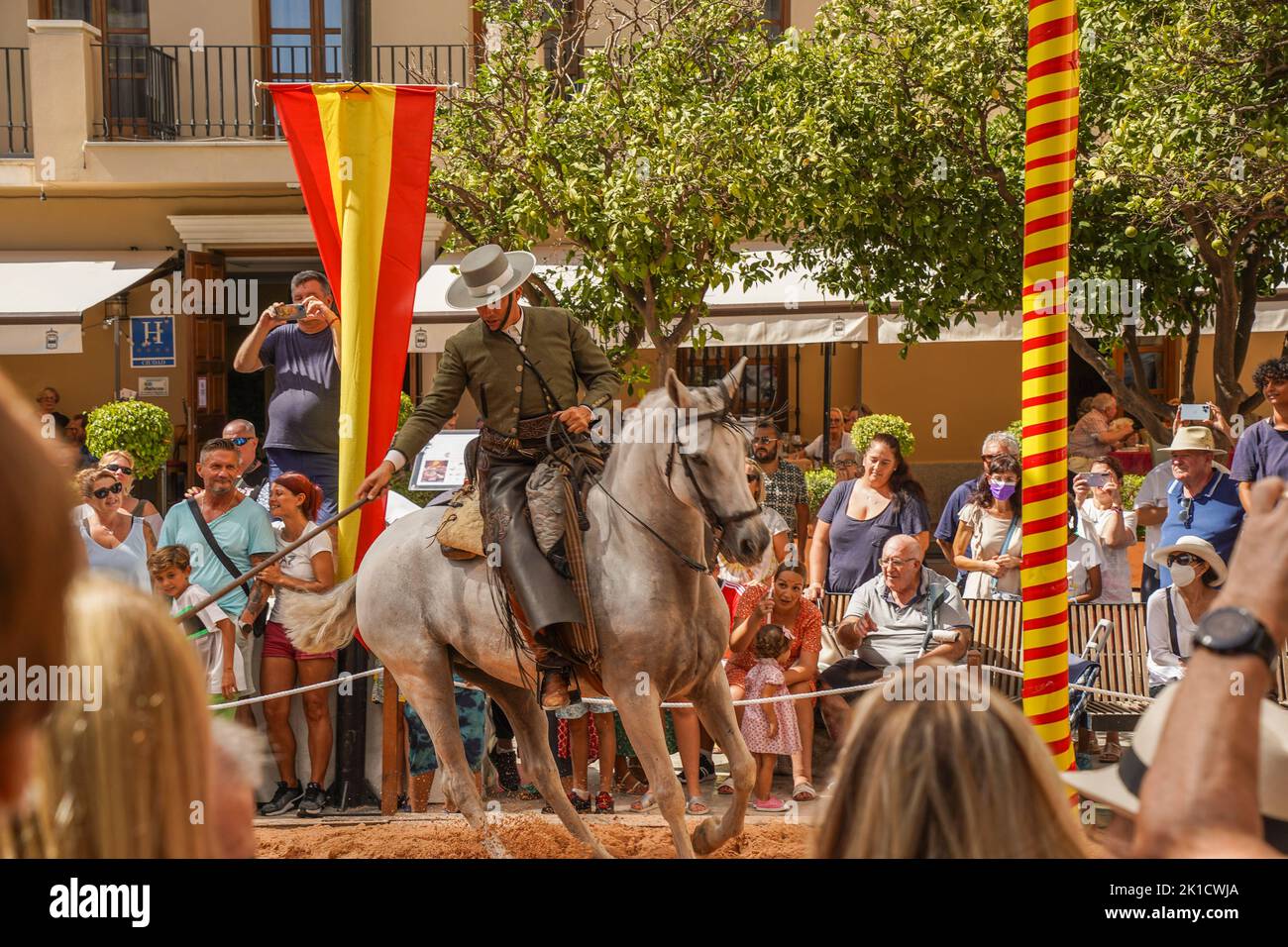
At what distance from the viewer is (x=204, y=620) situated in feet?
24.4

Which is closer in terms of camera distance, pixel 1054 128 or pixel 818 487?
pixel 1054 128

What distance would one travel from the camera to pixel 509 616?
6066 mm

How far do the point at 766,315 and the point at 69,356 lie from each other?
9.67m

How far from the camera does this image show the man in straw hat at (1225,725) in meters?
1.66

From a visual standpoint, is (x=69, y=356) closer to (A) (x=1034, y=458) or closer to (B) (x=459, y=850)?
(B) (x=459, y=850)

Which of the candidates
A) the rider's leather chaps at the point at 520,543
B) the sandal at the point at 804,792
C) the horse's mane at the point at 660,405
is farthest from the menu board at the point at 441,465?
the horse's mane at the point at 660,405

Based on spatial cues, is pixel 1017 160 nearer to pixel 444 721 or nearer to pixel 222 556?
pixel 222 556

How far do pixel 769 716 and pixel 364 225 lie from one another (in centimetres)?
347

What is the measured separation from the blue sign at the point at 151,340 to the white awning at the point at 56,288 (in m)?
0.70

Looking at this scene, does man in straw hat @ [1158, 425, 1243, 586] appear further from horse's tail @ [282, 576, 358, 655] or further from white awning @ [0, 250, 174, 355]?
white awning @ [0, 250, 174, 355]

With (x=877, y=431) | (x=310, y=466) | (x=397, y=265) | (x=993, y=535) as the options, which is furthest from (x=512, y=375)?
(x=877, y=431)

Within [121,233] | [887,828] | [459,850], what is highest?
[121,233]

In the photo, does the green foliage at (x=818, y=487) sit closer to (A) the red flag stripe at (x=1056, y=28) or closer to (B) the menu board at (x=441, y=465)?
(B) the menu board at (x=441, y=465)
